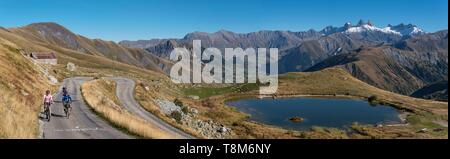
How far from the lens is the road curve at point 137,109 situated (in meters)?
58.6

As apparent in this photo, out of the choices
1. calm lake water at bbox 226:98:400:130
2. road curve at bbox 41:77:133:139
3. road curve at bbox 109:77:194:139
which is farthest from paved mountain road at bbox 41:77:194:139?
calm lake water at bbox 226:98:400:130

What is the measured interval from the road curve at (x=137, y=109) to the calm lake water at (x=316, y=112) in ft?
120

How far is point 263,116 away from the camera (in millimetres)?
129500

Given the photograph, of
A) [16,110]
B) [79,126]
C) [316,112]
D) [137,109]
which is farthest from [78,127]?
[316,112]

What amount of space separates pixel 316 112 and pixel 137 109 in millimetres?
78201

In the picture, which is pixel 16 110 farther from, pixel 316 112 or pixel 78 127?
pixel 316 112

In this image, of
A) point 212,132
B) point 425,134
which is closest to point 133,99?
point 212,132

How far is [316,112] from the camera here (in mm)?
142000

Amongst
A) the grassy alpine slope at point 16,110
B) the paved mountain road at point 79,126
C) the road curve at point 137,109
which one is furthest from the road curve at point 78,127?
the road curve at point 137,109

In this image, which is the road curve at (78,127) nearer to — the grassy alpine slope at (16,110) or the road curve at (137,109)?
the grassy alpine slope at (16,110)
